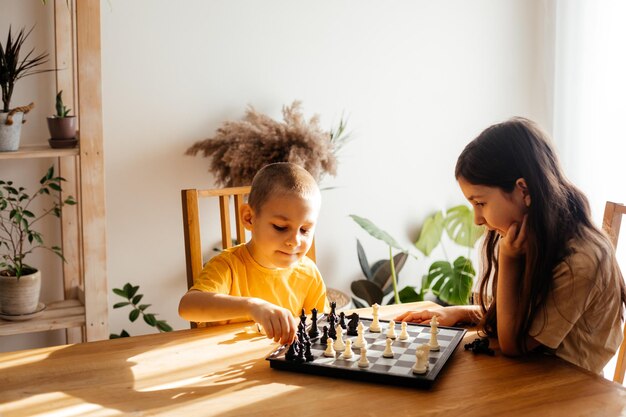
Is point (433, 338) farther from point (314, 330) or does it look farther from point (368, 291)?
point (368, 291)

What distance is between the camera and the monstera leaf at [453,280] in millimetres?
3512

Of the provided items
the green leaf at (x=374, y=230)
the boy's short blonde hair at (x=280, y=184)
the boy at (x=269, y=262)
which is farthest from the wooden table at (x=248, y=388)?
the green leaf at (x=374, y=230)

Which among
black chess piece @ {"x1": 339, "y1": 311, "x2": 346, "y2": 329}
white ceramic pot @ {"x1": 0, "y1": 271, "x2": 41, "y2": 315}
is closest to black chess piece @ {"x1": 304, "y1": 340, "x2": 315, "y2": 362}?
black chess piece @ {"x1": 339, "y1": 311, "x2": 346, "y2": 329}

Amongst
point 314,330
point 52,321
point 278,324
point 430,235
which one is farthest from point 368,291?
point 278,324

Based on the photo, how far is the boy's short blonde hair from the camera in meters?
1.91

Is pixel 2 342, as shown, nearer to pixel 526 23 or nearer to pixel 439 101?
pixel 439 101

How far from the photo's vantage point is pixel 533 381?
4.90ft

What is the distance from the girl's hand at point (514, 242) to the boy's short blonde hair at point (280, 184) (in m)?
0.48

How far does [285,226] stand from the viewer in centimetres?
190

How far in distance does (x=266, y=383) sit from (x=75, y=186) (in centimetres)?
171

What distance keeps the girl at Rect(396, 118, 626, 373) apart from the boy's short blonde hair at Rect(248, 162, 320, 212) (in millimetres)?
381

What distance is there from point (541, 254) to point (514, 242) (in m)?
0.06

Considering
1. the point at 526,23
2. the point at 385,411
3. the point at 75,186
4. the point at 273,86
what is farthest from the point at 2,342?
the point at 526,23

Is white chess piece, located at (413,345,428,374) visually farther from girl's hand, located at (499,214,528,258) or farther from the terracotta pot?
the terracotta pot
